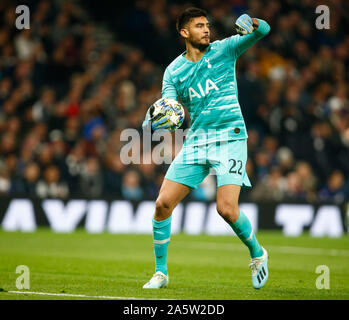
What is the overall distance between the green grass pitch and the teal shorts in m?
1.16

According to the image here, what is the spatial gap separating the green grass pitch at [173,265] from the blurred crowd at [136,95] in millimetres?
1556

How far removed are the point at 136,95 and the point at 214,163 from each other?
11651 mm

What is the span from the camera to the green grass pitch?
759 cm

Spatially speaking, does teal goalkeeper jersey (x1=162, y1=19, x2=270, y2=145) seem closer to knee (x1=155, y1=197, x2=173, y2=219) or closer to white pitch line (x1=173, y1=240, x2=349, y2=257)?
knee (x1=155, y1=197, x2=173, y2=219)

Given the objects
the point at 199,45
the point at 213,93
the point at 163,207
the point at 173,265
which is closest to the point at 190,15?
the point at 199,45

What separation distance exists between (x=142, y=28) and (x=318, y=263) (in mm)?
11135

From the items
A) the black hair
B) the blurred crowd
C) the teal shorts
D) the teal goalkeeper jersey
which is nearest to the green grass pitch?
the teal shorts

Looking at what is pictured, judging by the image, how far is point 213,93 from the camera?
795 centimetres

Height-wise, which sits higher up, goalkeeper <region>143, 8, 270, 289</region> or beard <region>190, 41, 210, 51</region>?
beard <region>190, 41, 210, 51</region>

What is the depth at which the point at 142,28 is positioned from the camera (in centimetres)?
2080

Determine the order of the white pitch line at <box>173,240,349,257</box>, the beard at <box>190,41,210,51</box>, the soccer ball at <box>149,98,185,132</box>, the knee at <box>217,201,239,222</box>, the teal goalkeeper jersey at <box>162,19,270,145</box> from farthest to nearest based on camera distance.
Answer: the white pitch line at <box>173,240,349,257</box>, the beard at <box>190,41,210,51</box>, the teal goalkeeper jersey at <box>162,19,270,145</box>, the soccer ball at <box>149,98,185,132</box>, the knee at <box>217,201,239,222</box>

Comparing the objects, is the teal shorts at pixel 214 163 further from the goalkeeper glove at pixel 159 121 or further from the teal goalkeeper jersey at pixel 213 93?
the goalkeeper glove at pixel 159 121

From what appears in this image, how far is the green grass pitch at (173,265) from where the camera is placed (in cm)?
759
